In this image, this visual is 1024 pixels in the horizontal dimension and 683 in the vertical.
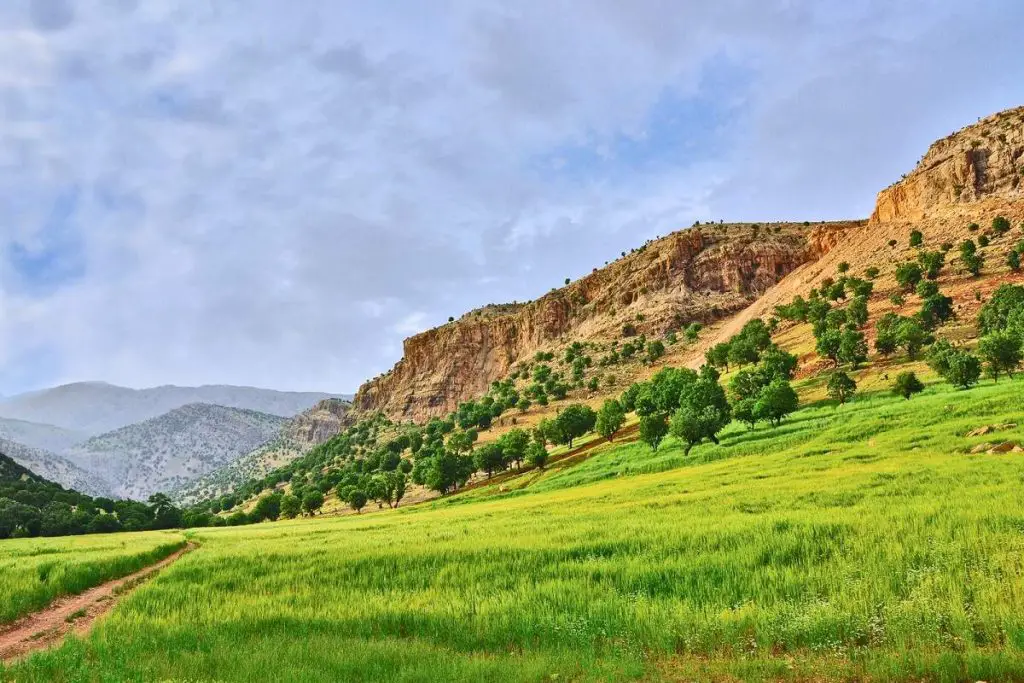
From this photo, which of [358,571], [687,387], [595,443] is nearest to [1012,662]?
[358,571]

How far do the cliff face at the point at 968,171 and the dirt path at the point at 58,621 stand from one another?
451ft

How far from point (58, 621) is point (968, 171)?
150038mm

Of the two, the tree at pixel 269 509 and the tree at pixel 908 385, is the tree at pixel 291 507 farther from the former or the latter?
the tree at pixel 908 385

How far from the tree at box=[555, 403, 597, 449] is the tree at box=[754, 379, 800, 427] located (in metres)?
35.6

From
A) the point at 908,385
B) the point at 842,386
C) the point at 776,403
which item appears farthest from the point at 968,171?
the point at 776,403

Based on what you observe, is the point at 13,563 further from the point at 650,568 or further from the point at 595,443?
the point at 595,443

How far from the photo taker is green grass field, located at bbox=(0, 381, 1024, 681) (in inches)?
330

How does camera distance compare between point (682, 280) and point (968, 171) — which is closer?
point (968, 171)

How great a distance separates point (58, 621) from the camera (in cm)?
1559

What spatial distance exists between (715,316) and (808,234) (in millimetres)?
45100

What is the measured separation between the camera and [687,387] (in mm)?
70125

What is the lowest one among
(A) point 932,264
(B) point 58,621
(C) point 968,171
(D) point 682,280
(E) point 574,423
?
(E) point 574,423

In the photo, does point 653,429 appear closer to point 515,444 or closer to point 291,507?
point 515,444

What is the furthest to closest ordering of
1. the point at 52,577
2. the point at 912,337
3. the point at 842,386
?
the point at 912,337 → the point at 842,386 → the point at 52,577
